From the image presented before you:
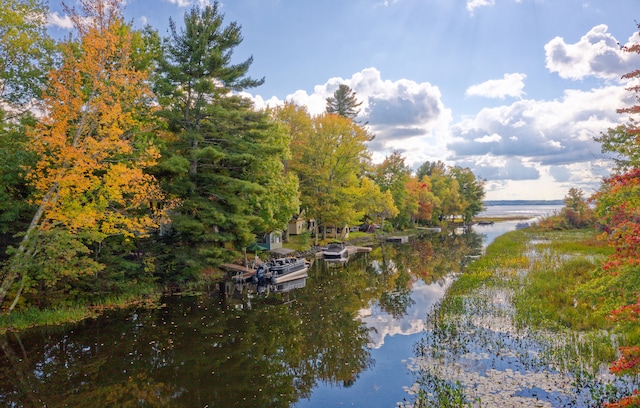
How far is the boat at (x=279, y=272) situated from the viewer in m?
27.9

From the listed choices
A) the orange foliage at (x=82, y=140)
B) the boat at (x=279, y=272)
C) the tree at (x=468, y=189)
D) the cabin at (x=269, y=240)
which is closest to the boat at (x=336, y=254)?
the cabin at (x=269, y=240)

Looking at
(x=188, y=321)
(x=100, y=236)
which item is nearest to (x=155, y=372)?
(x=188, y=321)

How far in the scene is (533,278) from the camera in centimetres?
2444

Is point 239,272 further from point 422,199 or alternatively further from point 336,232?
point 422,199

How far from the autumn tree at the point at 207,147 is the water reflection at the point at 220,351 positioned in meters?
4.07

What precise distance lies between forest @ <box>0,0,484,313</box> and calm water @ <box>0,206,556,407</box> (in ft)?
10.6

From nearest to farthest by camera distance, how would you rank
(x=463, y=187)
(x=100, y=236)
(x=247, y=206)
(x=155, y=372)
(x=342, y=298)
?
(x=155, y=372) → (x=100, y=236) → (x=342, y=298) → (x=247, y=206) → (x=463, y=187)

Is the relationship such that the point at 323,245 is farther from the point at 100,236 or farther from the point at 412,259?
the point at 100,236

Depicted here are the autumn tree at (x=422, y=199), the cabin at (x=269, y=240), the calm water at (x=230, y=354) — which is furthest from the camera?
the autumn tree at (x=422, y=199)

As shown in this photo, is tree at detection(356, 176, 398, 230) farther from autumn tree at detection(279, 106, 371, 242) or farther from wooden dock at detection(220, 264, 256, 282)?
wooden dock at detection(220, 264, 256, 282)

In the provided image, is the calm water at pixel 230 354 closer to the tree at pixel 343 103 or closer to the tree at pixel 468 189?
the tree at pixel 343 103

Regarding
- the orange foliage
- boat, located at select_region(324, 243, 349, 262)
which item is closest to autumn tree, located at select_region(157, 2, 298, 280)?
the orange foliage

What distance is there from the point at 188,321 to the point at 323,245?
30489mm

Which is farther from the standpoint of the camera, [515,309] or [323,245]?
[323,245]
